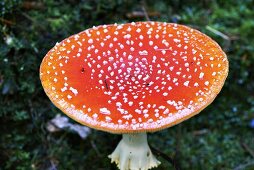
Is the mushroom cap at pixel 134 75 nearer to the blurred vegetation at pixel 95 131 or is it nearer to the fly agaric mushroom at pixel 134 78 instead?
the fly agaric mushroom at pixel 134 78

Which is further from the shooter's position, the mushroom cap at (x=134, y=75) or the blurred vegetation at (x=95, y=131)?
the blurred vegetation at (x=95, y=131)

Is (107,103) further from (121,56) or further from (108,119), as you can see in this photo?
(121,56)

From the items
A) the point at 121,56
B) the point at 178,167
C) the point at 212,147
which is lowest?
the point at 212,147

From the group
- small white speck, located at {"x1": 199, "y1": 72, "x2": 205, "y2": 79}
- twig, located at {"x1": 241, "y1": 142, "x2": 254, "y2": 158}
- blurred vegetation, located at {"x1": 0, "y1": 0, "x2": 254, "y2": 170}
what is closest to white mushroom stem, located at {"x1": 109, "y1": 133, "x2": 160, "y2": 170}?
blurred vegetation, located at {"x1": 0, "y1": 0, "x2": 254, "y2": 170}

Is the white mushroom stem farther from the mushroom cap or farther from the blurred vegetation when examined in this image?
the mushroom cap

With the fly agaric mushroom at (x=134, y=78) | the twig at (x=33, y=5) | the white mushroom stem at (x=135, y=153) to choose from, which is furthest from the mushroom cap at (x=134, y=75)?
the twig at (x=33, y=5)

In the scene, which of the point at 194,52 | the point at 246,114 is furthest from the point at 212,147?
the point at 194,52
